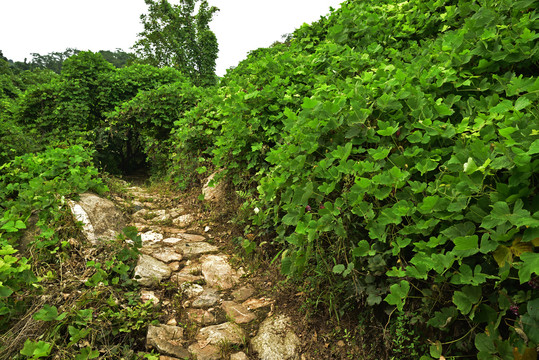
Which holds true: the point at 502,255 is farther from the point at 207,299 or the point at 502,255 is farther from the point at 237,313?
the point at 207,299

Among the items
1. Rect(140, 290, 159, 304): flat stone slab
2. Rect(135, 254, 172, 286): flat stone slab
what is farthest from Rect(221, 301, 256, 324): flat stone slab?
Rect(135, 254, 172, 286): flat stone slab

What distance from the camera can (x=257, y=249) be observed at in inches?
129

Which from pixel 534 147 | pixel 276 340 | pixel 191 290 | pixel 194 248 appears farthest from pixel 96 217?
pixel 534 147

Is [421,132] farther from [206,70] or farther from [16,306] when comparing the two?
[206,70]

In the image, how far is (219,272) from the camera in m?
3.21

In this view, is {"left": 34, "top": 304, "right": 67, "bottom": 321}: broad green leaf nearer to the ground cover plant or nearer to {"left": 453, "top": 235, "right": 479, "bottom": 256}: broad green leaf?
the ground cover plant

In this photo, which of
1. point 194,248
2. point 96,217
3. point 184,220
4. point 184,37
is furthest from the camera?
point 184,37

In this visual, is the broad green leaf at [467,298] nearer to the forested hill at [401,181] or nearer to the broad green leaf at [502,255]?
the forested hill at [401,181]

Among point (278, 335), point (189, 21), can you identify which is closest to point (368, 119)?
point (278, 335)

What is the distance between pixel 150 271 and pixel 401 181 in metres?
2.54

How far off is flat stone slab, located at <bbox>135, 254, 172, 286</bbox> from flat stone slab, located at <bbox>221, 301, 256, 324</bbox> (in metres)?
0.73

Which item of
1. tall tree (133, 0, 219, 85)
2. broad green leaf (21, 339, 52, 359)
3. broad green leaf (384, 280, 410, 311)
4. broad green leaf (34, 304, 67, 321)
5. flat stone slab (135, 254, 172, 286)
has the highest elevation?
tall tree (133, 0, 219, 85)

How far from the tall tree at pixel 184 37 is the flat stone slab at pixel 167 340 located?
20.4 metres

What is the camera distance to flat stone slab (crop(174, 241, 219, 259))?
141 inches
